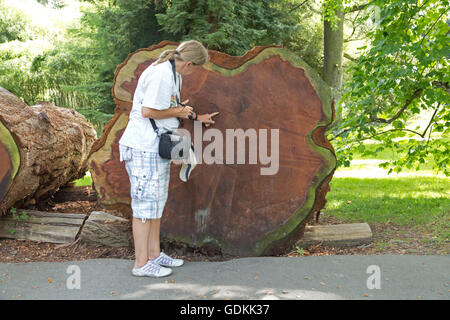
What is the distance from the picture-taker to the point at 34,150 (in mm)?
4352

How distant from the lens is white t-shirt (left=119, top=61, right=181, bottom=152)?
10.3 ft

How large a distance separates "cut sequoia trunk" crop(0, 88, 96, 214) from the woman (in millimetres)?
1445

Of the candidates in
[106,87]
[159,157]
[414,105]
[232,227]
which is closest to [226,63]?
[159,157]

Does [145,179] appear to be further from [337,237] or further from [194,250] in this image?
[337,237]

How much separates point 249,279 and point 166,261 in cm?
73

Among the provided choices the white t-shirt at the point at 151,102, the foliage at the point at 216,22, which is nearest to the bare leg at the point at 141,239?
the white t-shirt at the point at 151,102

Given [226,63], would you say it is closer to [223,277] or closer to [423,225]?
[223,277]

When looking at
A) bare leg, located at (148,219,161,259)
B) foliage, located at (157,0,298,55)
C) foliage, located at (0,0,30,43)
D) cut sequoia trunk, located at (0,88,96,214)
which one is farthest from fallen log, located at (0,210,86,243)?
foliage, located at (0,0,30,43)

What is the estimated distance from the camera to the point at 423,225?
4.65 m

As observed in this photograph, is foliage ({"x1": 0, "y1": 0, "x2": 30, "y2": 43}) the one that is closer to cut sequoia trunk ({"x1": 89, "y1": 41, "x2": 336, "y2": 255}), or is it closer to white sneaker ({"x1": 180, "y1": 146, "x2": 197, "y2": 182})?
cut sequoia trunk ({"x1": 89, "y1": 41, "x2": 336, "y2": 255})

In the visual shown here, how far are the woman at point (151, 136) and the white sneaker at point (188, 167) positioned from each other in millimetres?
187

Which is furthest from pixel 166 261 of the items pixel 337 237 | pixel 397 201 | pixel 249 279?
A: pixel 397 201

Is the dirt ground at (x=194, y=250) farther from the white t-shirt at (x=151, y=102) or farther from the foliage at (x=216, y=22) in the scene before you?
the foliage at (x=216, y=22)

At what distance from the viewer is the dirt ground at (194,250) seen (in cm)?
388
